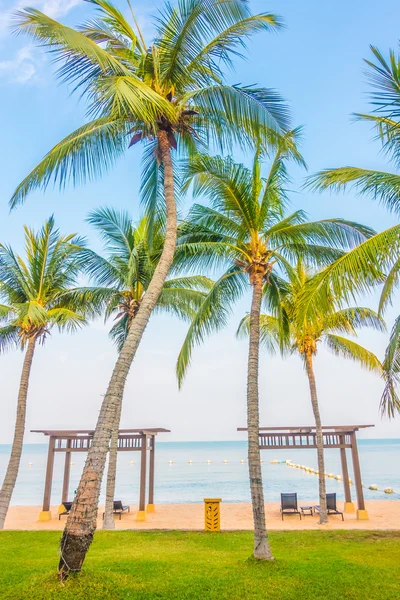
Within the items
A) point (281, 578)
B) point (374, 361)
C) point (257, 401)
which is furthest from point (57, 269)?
point (374, 361)

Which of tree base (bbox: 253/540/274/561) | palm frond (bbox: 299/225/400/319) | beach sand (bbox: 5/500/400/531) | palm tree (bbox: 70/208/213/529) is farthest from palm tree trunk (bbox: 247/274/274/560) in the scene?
beach sand (bbox: 5/500/400/531)

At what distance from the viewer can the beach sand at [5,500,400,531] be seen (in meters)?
13.0

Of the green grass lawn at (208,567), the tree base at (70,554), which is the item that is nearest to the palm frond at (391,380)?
the green grass lawn at (208,567)

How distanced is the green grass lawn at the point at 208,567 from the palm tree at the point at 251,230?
2.73 meters

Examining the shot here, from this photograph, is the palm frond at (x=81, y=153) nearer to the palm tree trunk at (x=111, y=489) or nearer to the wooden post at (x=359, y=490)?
the palm tree trunk at (x=111, y=489)

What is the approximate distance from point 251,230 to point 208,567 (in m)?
5.88

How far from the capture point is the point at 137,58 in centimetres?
752

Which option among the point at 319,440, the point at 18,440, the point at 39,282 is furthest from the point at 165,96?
the point at 319,440

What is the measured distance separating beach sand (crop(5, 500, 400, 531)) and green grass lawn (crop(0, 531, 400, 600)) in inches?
128

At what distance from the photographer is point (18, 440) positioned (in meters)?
11.2

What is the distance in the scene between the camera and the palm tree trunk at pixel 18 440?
35.0 feet

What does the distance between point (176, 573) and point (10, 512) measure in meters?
14.6

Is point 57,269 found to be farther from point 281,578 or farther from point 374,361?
point 374,361

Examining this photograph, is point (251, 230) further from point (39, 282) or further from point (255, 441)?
point (39, 282)
